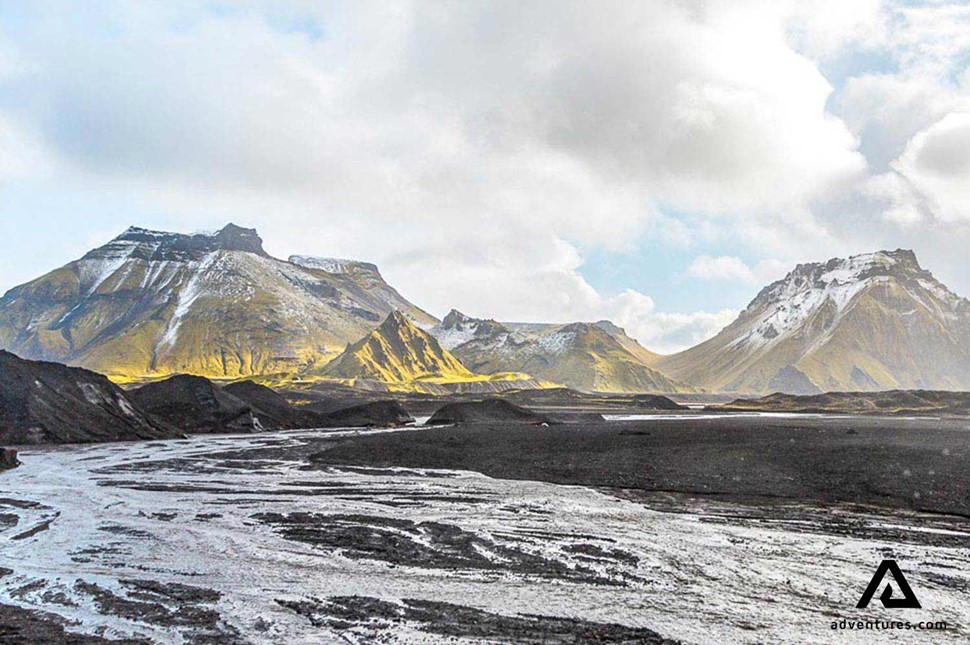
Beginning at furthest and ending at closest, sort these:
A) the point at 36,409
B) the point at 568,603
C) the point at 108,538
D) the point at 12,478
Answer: the point at 36,409
the point at 12,478
the point at 108,538
the point at 568,603

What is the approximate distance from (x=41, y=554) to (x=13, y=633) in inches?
286

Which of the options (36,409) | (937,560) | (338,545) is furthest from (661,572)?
(36,409)

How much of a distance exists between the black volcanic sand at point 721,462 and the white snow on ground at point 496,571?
575 centimetres

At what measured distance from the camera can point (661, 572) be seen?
16.0 meters

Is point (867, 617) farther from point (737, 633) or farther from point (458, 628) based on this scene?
point (458, 628)

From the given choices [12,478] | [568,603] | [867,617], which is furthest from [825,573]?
[12,478]

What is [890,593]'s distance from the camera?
14.1m

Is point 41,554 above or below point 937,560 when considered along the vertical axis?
below

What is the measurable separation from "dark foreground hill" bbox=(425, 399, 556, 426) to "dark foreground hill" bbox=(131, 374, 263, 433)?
26.6m

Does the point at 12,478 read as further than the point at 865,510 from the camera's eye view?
Yes

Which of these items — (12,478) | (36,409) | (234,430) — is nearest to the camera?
(12,478)

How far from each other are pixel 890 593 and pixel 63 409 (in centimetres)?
6729

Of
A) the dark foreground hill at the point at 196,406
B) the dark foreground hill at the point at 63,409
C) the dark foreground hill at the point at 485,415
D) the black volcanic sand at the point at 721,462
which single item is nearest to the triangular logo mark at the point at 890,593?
the black volcanic sand at the point at 721,462

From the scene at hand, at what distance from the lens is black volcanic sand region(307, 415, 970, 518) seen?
29261mm
